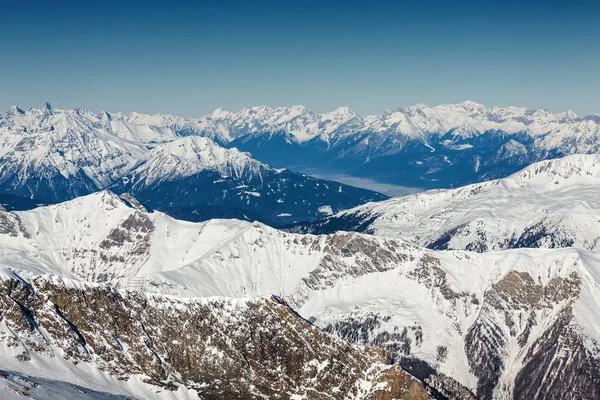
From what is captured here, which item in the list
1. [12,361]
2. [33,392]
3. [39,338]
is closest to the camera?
[33,392]

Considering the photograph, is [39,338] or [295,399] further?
[295,399]

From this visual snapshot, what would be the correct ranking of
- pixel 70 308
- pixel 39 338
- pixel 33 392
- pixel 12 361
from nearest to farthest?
pixel 33 392 < pixel 12 361 < pixel 39 338 < pixel 70 308

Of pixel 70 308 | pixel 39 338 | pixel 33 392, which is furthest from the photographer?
pixel 70 308

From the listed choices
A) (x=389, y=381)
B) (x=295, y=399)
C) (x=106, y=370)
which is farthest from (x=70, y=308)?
(x=389, y=381)

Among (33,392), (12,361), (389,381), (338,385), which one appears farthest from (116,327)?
(389,381)

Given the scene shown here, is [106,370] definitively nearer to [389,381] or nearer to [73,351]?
[73,351]

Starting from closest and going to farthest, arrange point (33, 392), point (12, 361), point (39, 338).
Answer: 1. point (33, 392)
2. point (12, 361)
3. point (39, 338)

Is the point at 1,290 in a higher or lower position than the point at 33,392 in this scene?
higher

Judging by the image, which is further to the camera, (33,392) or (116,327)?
(116,327)

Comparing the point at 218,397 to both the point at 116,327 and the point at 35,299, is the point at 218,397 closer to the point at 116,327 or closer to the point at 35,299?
the point at 116,327
